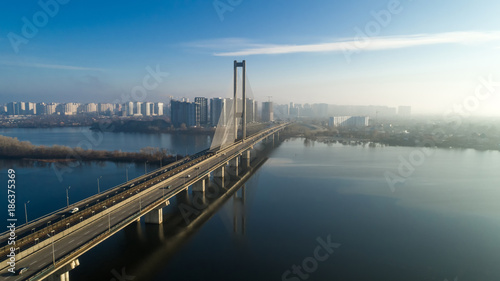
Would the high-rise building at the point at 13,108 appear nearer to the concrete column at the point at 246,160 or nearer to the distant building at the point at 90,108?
the distant building at the point at 90,108

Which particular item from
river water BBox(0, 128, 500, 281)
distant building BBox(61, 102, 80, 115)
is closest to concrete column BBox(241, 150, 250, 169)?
river water BBox(0, 128, 500, 281)

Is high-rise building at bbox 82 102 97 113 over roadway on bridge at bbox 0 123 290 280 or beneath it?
over

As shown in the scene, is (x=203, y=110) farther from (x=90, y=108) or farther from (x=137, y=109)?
(x=90, y=108)

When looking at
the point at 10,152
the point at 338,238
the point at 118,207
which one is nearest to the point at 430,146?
the point at 338,238

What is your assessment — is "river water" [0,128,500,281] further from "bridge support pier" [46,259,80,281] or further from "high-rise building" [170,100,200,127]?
"high-rise building" [170,100,200,127]

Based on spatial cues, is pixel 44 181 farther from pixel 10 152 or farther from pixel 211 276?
pixel 211 276

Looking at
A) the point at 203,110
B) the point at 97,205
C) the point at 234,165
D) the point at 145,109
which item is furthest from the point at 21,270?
the point at 145,109
